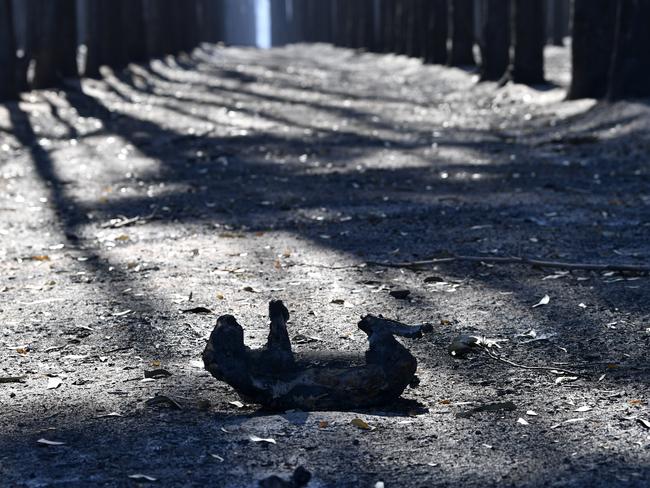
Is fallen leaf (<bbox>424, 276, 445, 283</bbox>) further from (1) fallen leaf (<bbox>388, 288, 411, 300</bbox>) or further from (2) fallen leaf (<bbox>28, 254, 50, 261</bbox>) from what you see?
(2) fallen leaf (<bbox>28, 254, 50, 261</bbox>)

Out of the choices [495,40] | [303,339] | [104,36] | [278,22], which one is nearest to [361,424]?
[303,339]

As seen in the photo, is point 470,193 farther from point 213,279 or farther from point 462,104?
point 462,104

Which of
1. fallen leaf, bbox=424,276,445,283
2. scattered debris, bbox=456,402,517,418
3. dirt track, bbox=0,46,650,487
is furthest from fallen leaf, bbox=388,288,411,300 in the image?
scattered debris, bbox=456,402,517,418

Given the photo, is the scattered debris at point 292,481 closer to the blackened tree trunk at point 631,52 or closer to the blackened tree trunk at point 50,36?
the blackened tree trunk at point 631,52

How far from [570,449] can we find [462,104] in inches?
610

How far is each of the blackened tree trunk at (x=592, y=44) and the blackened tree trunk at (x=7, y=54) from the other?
8214 millimetres

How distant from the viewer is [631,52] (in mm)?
13961

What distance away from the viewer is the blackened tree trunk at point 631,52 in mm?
13617

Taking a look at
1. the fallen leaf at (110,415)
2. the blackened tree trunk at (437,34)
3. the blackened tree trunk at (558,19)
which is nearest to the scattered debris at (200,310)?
the fallen leaf at (110,415)

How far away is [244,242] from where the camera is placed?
7.53 meters

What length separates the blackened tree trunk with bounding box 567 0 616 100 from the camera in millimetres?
15227

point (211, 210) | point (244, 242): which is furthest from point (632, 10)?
point (244, 242)

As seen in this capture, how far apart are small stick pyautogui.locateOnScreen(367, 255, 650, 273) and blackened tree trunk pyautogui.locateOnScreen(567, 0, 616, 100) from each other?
9.23 meters

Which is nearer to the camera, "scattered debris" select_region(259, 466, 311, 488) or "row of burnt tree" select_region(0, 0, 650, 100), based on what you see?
"scattered debris" select_region(259, 466, 311, 488)
